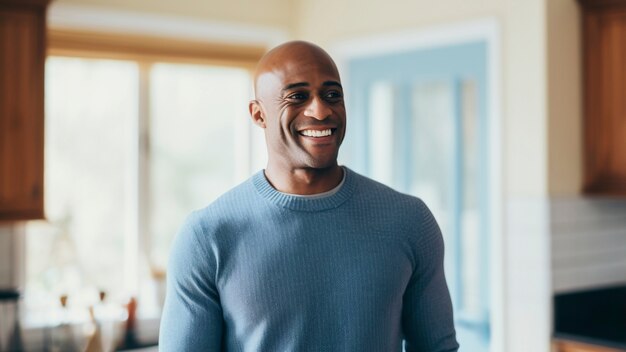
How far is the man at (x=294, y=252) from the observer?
1.14 meters

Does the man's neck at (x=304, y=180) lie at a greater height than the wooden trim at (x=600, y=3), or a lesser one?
lesser

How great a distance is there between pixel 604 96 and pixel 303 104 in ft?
6.95

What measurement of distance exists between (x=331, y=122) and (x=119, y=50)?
7.88 ft

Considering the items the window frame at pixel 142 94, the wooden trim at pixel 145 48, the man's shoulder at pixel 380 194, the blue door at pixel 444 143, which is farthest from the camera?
the window frame at pixel 142 94

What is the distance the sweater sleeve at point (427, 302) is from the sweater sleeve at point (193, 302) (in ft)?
1.02

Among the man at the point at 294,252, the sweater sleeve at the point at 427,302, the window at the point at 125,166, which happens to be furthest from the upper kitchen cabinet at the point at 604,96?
the man at the point at 294,252

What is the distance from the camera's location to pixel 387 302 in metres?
1.17

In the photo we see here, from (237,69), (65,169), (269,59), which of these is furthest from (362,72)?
(269,59)

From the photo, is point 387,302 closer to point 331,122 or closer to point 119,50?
point 331,122

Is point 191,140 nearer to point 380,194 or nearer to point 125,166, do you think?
point 125,166

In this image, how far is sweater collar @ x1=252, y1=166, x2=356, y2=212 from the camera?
3.89 ft

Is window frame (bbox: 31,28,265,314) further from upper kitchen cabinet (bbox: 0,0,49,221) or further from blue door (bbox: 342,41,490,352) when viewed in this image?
blue door (bbox: 342,41,490,352)

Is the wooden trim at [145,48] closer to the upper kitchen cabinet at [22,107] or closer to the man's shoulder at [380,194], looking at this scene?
the upper kitchen cabinet at [22,107]

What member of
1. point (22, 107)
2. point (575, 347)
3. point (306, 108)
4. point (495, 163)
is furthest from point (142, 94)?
point (306, 108)
